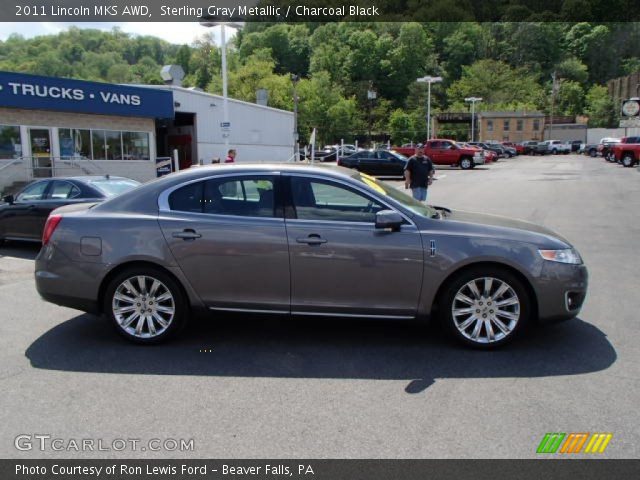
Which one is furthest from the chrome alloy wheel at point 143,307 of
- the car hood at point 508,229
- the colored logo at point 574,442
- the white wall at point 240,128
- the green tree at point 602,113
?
the green tree at point 602,113

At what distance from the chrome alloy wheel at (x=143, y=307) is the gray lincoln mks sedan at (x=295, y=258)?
1 cm

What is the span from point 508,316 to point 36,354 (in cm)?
409

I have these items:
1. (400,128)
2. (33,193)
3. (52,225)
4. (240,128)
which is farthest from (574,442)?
(400,128)

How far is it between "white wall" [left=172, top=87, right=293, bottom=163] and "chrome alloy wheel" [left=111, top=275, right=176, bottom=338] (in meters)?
25.3

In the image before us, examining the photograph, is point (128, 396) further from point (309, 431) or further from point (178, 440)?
point (309, 431)

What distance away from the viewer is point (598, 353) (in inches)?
188

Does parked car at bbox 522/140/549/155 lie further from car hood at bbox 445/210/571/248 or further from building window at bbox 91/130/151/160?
car hood at bbox 445/210/571/248

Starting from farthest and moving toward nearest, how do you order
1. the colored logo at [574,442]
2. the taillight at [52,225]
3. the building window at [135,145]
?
the building window at [135,145] → the taillight at [52,225] → the colored logo at [574,442]

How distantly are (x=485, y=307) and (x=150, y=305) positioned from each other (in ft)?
9.66

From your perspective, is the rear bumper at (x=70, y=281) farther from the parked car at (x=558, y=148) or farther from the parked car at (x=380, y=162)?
the parked car at (x=558, y=148)

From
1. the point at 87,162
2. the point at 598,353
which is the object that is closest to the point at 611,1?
the point at 87,162

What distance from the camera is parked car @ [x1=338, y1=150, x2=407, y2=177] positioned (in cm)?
2930

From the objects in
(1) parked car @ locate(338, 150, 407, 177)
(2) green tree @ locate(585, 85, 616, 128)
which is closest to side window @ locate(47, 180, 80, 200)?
(1) parked car @ locate(338, 150, 407, 177)

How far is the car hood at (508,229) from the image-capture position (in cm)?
483
